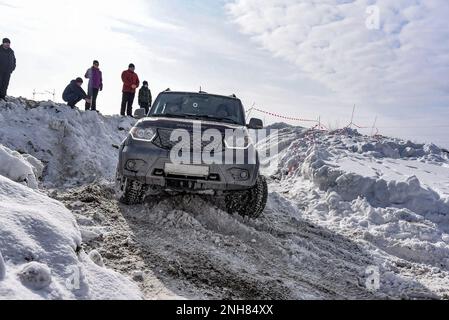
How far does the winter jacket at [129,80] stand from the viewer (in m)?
14.5

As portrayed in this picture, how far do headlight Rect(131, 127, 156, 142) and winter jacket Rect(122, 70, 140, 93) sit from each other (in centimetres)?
940

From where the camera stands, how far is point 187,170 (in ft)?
17.6

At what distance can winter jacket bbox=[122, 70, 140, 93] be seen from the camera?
572 inches

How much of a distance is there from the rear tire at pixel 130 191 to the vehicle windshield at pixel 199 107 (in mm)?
1302

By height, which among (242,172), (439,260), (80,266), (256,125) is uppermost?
(256,125)

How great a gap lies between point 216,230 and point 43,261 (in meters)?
2.85

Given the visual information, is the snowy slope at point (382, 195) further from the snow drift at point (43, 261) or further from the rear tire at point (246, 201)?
the snow drift at point (43, 261)

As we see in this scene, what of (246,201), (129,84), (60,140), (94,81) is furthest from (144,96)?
(246,201)

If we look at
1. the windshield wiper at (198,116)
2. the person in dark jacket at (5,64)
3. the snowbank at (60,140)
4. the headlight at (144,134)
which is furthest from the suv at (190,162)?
the person in dark jacket at (5,64)

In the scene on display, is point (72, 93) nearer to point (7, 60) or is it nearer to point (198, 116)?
point (7, 60)
